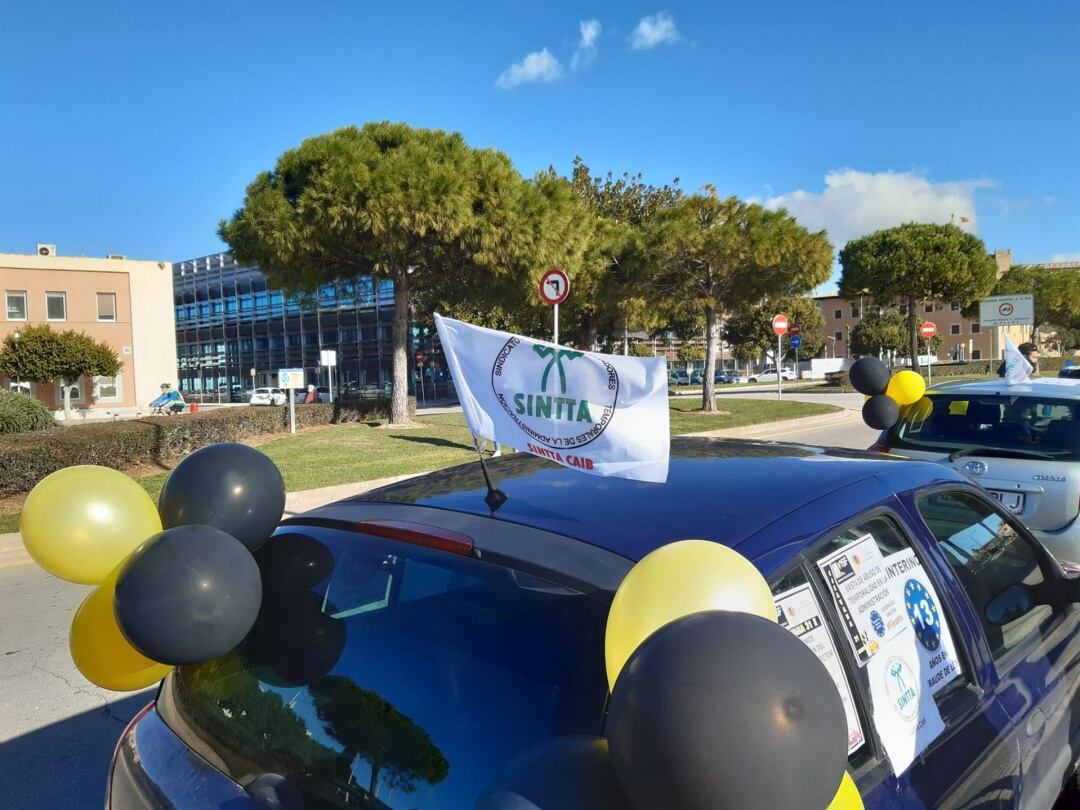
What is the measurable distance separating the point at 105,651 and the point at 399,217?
16.9 meters

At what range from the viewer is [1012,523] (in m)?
2.80

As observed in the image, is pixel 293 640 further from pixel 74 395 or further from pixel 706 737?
pixel 74 395

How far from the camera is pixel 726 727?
1076mm

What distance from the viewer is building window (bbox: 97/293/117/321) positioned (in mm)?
40812

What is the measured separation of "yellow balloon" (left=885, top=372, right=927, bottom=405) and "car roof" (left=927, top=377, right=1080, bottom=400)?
0.65 ft

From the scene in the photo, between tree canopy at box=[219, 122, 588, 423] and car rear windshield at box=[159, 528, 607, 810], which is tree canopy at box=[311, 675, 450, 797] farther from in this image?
tree canopy at box=[219, 122, 588, 423]

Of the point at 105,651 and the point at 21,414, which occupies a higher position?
the point at 21,414

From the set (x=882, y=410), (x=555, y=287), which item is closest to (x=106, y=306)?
(x=555, y=287)

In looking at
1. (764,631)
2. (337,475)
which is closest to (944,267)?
(337,475)

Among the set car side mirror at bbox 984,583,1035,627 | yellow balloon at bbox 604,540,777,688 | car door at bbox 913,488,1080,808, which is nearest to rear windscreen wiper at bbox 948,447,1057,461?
car door at bbox 913,488,1080,808

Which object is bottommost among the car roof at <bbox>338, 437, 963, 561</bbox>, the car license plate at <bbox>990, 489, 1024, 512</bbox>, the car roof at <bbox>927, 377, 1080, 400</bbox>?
the car license plate at <bbox>990, 489, 1024, 512</bbox>

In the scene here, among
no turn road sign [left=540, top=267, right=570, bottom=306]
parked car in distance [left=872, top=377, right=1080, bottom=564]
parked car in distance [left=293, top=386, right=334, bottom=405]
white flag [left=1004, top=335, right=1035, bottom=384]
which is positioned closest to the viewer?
parked car in distance [left=872, top=377, right=1080, bottom=564]

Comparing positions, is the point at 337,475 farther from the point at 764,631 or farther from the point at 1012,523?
the point at 764,631

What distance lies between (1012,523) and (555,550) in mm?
2100
